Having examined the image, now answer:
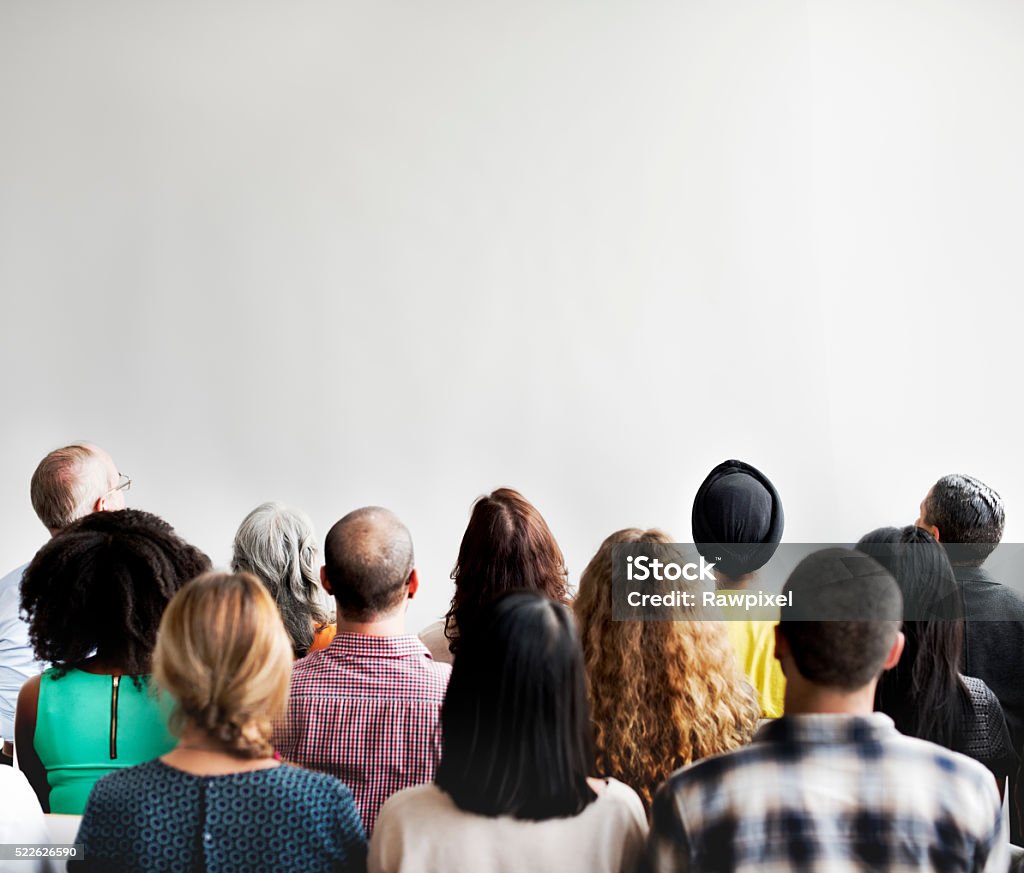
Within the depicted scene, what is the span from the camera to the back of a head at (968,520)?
222 cm

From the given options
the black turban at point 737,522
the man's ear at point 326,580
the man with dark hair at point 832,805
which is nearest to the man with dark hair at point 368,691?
the man's ear at point 326,580

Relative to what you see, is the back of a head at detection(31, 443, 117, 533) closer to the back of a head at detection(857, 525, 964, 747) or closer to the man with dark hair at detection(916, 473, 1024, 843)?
the back of a head at detection(857, 525, 964, 747)

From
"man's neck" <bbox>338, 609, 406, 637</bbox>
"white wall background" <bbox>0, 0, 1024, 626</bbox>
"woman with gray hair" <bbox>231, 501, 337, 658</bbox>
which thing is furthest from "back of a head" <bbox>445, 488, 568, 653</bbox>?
"white wall background" <bbox>0, 0, 1024, 626</bbox>

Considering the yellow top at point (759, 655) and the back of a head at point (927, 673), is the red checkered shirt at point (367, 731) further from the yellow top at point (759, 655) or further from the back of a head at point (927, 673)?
the back of a head at point (927, 673)

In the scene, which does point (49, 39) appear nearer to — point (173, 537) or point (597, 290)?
point (597, 290)

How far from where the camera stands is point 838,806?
119 centimetres

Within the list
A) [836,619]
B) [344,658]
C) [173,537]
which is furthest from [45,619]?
[836,619]

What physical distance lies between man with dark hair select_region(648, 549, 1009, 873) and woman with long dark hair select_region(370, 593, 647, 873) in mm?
112

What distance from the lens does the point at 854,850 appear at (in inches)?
47.1

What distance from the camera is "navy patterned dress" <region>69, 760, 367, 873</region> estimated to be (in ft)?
4.02

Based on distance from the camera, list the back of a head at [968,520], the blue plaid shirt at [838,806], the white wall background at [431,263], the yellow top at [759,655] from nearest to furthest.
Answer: the blue plaid shirt at [838,806], the yellow top at [759,655], the back of a head at [968,520], the white wall background at [431,263]

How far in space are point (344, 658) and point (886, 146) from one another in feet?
8.84

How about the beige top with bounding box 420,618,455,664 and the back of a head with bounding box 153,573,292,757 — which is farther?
the beige top with bounding box 420,618,455,664

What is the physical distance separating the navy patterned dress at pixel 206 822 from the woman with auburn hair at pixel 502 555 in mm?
749
